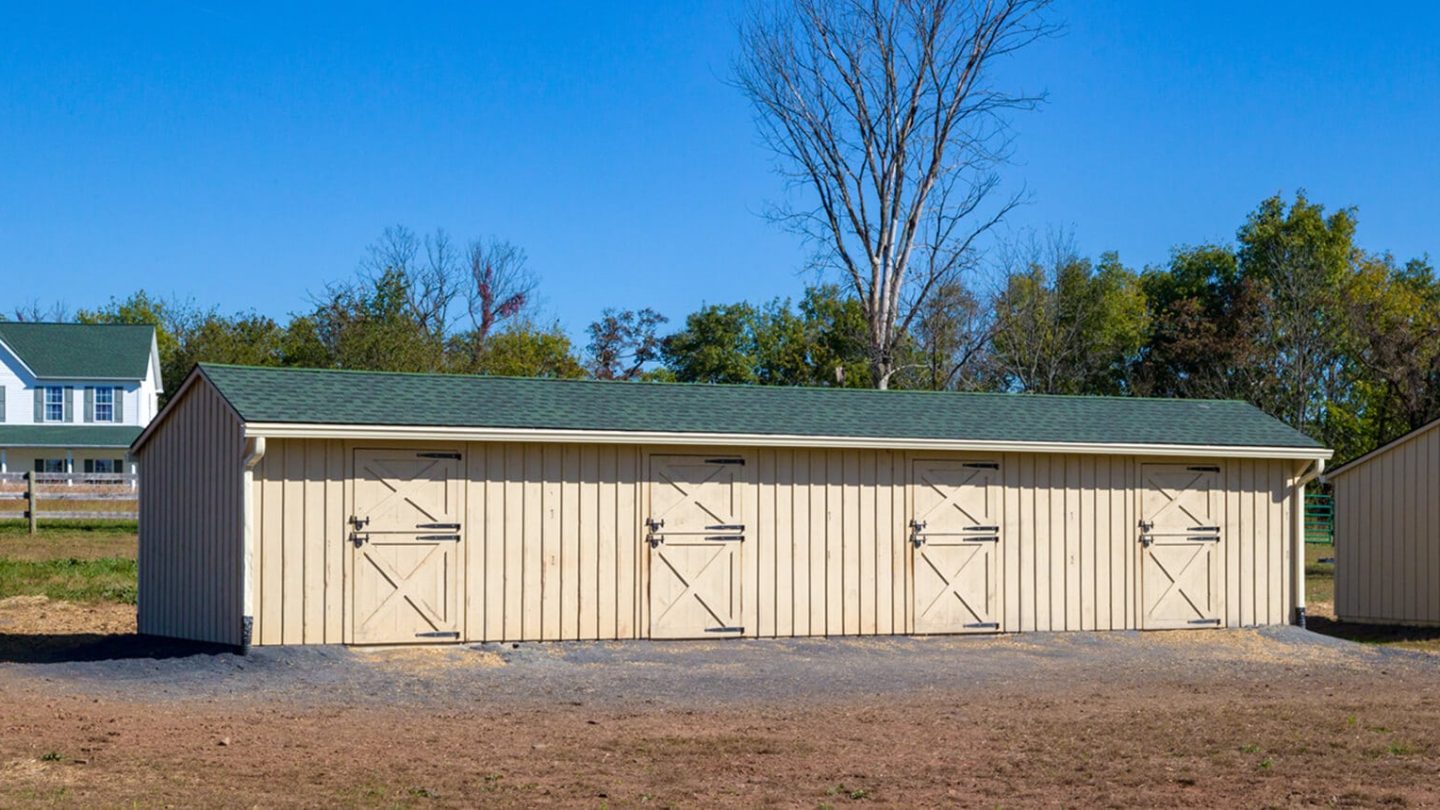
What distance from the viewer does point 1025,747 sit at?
1023 centimetres

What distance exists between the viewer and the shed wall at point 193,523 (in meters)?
14.1

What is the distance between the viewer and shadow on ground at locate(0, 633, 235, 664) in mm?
14242

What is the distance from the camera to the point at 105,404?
45.8 metres

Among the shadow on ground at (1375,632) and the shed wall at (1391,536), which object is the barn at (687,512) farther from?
the shed wall at (1391,536)

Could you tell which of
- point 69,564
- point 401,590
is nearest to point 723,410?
point 401,590

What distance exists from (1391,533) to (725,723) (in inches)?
513

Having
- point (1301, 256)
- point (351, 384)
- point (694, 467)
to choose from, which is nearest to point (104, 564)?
point (351, 384)

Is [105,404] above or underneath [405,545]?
above

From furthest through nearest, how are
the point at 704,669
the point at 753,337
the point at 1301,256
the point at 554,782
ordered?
the point at 753,337
the point at 1301,256
the point at 704,669
the point at 554,782

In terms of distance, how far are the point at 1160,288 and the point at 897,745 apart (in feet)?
128

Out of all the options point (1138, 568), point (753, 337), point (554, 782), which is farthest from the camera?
point (753, 337)

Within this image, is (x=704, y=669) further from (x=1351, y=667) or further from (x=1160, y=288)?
(x=1160, y=288)

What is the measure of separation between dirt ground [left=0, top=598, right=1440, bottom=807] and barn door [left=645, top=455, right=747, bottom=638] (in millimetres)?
389

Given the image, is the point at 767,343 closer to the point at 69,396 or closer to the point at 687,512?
the point at 69,396
